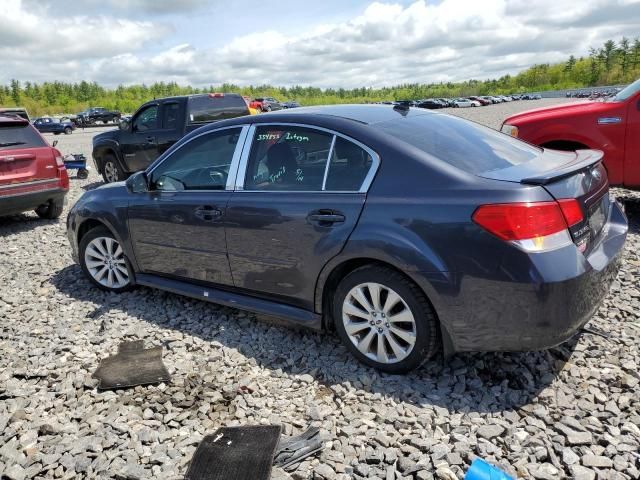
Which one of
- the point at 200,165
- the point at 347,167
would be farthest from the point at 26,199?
the point at 347,167

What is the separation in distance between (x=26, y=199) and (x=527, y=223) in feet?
24.4

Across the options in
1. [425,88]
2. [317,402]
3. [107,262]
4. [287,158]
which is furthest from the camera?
[425,88]

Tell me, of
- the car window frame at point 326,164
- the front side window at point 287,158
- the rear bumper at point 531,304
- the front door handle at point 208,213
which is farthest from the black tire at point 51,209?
the rear bumper at point 531,304

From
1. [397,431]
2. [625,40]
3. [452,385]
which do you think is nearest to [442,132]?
[452,385]

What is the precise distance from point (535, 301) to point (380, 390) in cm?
107

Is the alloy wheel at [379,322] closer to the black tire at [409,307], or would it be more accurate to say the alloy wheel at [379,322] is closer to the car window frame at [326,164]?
the black tire at [409,307]

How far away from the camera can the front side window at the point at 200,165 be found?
3.98 metres

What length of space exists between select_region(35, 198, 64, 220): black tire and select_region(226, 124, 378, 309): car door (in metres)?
5.94

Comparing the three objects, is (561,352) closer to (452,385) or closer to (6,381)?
(452,385)

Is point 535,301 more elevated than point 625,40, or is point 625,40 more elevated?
point 625,40

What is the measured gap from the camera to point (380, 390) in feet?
10.4

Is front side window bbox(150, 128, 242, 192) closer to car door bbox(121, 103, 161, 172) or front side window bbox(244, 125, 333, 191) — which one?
front side window bbox(244, 125, 333, 191)

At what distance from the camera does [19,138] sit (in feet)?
25.7

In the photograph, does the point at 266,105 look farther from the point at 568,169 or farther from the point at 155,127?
the point at 568,169
